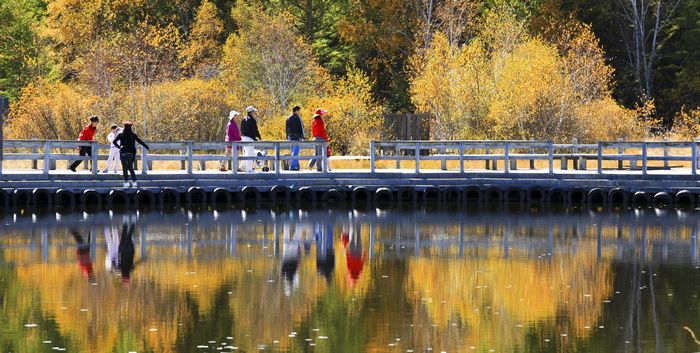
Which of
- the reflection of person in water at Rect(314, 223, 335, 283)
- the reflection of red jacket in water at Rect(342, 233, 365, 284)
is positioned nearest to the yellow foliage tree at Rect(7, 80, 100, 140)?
the reflection of person in water at Rect(314, 223, 335, 283)

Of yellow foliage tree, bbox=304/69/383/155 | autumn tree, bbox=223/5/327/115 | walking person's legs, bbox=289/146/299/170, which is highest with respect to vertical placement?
autumn tree, bbox=223/5/327/115

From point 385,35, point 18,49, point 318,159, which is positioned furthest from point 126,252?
point 18,49

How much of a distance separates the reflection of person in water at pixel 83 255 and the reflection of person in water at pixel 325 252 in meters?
3.95

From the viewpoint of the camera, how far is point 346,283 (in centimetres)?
2456

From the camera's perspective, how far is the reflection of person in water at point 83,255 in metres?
25.5

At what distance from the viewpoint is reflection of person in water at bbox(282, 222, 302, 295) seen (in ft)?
80.5

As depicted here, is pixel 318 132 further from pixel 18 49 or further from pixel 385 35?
pixel 18 49

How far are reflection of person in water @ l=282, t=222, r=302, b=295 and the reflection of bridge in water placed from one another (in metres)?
0.22

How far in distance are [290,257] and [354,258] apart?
1.20 meters

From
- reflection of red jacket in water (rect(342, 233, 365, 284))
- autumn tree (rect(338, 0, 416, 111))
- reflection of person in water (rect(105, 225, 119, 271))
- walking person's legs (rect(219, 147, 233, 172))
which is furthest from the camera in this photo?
autumn tree (rect(338, 0, 416, 111))

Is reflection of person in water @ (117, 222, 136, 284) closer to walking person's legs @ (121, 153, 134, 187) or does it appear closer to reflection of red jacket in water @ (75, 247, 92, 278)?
reflection of red jacket in water @ (75, 247, 92, 278)

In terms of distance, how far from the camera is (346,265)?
2694cm

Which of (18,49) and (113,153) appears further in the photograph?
(18,49)

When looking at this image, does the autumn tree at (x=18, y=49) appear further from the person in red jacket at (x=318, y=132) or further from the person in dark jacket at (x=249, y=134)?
the person in red jacket at (x=318, y=132)
